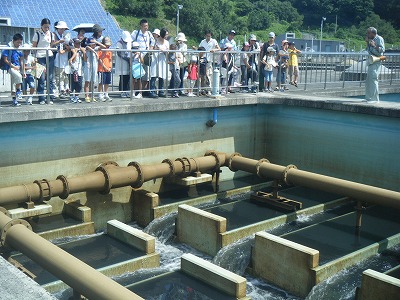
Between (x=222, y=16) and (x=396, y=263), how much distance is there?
274ft

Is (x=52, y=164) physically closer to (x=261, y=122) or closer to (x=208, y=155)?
(x=208, y=155)

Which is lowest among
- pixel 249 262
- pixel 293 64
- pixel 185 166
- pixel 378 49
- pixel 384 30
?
pixel 249 262

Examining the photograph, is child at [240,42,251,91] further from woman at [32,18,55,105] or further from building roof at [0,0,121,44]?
building roof at [0,0,121,44]

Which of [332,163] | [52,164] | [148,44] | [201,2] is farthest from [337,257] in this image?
[201,2]

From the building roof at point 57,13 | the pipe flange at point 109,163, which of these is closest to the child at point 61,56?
the pipe flange at point 109,163

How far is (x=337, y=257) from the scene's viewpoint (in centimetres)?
1007

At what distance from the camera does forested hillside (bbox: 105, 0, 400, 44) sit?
272 feet

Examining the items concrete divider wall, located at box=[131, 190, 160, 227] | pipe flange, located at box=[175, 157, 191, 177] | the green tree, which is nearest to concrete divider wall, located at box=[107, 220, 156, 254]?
concrete divider wall, located at box=[131, 190, 160, 227]

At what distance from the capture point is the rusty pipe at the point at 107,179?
10605 mm

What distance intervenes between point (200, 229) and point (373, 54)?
5.86 m

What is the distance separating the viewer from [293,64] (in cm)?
1739

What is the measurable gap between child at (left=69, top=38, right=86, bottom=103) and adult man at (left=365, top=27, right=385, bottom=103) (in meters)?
6.50

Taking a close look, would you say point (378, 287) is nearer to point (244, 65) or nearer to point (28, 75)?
point (28, 75)

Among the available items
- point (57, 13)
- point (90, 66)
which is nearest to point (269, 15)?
point (57, 13)
